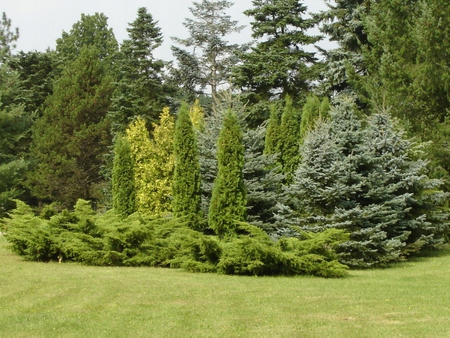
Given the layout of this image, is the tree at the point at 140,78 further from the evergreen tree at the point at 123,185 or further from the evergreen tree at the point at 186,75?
the evergreen tree at the point at 123,185

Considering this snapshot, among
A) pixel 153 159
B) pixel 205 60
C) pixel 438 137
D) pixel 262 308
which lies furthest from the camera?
pixel 205 60

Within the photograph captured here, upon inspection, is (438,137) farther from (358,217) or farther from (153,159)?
(153,159)

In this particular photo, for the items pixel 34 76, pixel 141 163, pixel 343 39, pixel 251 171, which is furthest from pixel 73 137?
pixel 251 171

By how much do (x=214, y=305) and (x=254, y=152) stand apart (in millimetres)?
11803

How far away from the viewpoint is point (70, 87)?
3722cm

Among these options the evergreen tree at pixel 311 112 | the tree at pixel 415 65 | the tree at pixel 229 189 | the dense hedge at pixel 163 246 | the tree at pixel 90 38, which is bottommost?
the dense hedge at pixel 163 246

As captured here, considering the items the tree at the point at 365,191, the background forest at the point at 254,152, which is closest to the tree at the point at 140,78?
the background forest at the point at 254,152

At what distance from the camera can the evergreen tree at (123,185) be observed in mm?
21750

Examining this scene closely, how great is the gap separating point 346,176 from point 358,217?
1.14 metres

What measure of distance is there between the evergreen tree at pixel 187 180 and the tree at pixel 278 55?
15.2 meters

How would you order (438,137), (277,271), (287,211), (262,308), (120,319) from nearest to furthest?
(120,319) → (262,308) → (277,271) → (287,211) → (438,137)

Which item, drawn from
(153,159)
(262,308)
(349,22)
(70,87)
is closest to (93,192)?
(70,87)

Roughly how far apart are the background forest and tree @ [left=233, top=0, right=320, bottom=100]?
0.29 ft

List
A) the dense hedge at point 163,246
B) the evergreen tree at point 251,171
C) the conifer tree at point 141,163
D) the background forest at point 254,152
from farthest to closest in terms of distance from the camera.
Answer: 1. the conifer tree at point 141,163
2. the evergreen tree at point 251,171
3. the background forest at point 254,152
4. the dense hedge at point 163,246
